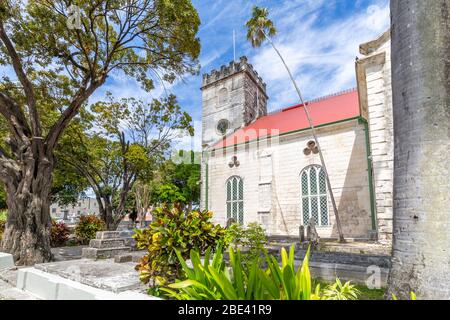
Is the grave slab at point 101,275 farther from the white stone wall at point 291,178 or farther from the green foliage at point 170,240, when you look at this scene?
the white stone wall at point 291,178

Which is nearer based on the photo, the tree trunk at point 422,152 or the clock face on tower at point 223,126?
the tree trunk at point 422,152

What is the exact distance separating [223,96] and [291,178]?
14.5 metres

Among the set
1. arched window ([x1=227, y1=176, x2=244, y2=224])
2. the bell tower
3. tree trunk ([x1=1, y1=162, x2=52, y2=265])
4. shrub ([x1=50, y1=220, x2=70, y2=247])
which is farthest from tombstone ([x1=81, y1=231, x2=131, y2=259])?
the bell tower

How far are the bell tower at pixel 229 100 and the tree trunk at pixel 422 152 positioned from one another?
2240 centimetres

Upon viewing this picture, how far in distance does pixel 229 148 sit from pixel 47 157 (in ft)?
47.4

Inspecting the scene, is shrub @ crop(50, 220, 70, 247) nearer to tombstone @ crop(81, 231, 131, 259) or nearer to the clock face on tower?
tombstone @ crop(81, 231, 131, 259)

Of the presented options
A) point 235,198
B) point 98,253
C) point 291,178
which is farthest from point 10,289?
point 235,198

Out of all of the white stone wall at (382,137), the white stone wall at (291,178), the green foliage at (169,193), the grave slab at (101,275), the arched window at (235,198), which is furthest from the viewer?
the green foliage at (169,193)

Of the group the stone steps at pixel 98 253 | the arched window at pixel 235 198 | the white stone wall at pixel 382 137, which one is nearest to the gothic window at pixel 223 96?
the arched window at pixel 235 198

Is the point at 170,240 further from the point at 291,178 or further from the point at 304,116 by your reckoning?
the point at 304,116

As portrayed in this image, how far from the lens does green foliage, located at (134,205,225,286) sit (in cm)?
412

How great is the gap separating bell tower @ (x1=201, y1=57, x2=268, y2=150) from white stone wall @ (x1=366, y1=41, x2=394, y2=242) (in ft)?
47.3

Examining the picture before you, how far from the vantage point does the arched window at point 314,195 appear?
635 inches
